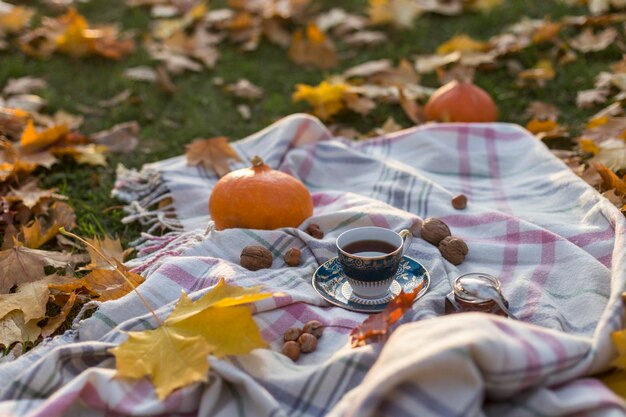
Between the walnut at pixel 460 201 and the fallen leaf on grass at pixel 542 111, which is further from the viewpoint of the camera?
the fallen leaf on grass at pixel 542 111

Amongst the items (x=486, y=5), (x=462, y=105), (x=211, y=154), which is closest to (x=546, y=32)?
(x=486, y=5)

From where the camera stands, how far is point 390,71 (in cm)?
387

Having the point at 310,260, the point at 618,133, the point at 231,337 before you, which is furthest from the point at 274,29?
the point at 231,337

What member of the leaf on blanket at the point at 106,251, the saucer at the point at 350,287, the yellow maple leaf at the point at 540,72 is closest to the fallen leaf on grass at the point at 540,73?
the yellow maple leaf at the point at 540,72

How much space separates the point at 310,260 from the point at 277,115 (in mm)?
1634

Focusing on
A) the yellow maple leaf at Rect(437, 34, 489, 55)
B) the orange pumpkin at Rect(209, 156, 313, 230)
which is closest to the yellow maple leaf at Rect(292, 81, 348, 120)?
the yellow maple leaf at Rect(437, 34, 489, 55)

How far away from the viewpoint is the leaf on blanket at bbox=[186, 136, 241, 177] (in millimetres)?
2953

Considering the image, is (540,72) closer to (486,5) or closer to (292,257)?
(486,5)

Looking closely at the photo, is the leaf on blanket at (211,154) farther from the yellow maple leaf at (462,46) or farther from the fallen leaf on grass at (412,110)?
the yellow maple leaf at (462,46)

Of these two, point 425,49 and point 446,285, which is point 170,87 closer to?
point 425,49

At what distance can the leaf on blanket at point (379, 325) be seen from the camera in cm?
169

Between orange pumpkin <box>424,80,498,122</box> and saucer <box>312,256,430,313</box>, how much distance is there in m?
1.28

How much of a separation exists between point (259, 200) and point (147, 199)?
26.7 inches

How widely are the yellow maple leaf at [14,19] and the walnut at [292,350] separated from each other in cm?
359
